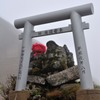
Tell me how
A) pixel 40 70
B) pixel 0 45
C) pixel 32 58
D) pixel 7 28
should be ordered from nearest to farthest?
pixel 40 70
pixel 32 58
pixel 0 45
pixel 7 28

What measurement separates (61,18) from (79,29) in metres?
0.49

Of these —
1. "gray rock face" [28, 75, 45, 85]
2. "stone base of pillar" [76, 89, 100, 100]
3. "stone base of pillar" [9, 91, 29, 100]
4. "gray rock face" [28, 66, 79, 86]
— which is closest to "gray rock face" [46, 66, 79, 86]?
"gray rock face" [28, 66, 79, 86]

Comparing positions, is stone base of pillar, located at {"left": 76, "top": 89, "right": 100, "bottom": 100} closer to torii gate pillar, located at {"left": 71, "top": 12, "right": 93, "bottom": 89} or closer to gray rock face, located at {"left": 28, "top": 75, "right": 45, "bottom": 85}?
torii gate pillar, located at {"left": 71, "top": 12, "right": 93, "bottom": 89}

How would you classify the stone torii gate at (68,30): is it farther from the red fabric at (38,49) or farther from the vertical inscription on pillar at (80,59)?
the red fabric at (38,49)

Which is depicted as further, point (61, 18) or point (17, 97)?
point (61, 18)

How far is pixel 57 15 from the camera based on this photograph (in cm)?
378

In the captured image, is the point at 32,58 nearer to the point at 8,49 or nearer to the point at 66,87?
the point at 66,87

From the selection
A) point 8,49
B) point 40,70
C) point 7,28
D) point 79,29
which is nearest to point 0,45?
point 8,49

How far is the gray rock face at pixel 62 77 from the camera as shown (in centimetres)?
382

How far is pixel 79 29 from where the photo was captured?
3453 mm

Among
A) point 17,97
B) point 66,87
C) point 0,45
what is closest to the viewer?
point 17,97

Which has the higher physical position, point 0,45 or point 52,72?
point 0,45

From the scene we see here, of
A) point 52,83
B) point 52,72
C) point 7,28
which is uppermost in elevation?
point 7,28

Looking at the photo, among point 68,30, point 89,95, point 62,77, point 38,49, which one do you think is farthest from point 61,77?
point 38,49
